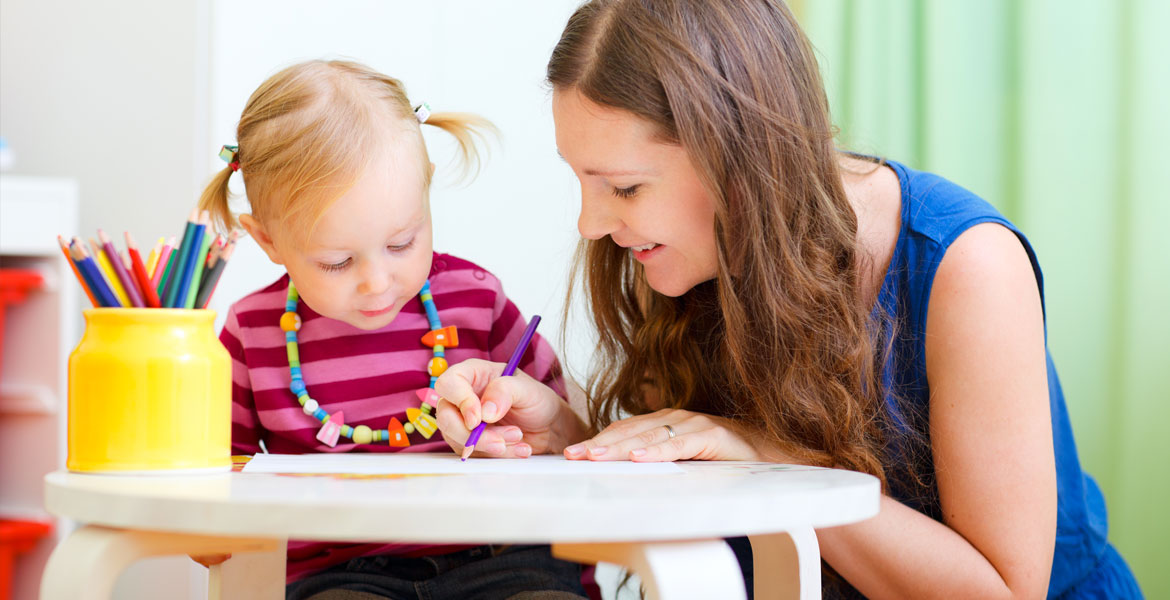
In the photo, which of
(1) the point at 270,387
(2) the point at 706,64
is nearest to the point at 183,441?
(1) the point at 270,387

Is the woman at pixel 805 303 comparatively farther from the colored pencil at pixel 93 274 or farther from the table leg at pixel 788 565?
the colored pencil at pixel 93 274

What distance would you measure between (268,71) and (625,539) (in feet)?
4.62

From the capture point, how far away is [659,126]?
35.8 inches

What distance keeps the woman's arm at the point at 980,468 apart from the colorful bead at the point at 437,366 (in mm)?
446

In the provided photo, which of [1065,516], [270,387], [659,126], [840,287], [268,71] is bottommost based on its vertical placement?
[1065,516]

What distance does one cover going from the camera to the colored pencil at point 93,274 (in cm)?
64

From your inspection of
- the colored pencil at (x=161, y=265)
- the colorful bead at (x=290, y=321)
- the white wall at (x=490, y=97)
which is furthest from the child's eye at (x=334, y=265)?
the white wall at (x=490, y=97)

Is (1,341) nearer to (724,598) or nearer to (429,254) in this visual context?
(429,254)

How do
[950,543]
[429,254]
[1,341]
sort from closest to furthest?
[950,543] < [429,254] < [1,341]

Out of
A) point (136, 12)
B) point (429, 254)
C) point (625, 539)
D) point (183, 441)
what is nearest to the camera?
point (625, 539)

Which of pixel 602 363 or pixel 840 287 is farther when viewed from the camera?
pixel 602 363

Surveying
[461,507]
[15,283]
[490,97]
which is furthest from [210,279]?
[490,97]

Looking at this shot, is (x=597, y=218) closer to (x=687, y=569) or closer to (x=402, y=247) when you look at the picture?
(x=402, y=247)

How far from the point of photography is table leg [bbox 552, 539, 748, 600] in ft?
1.66
